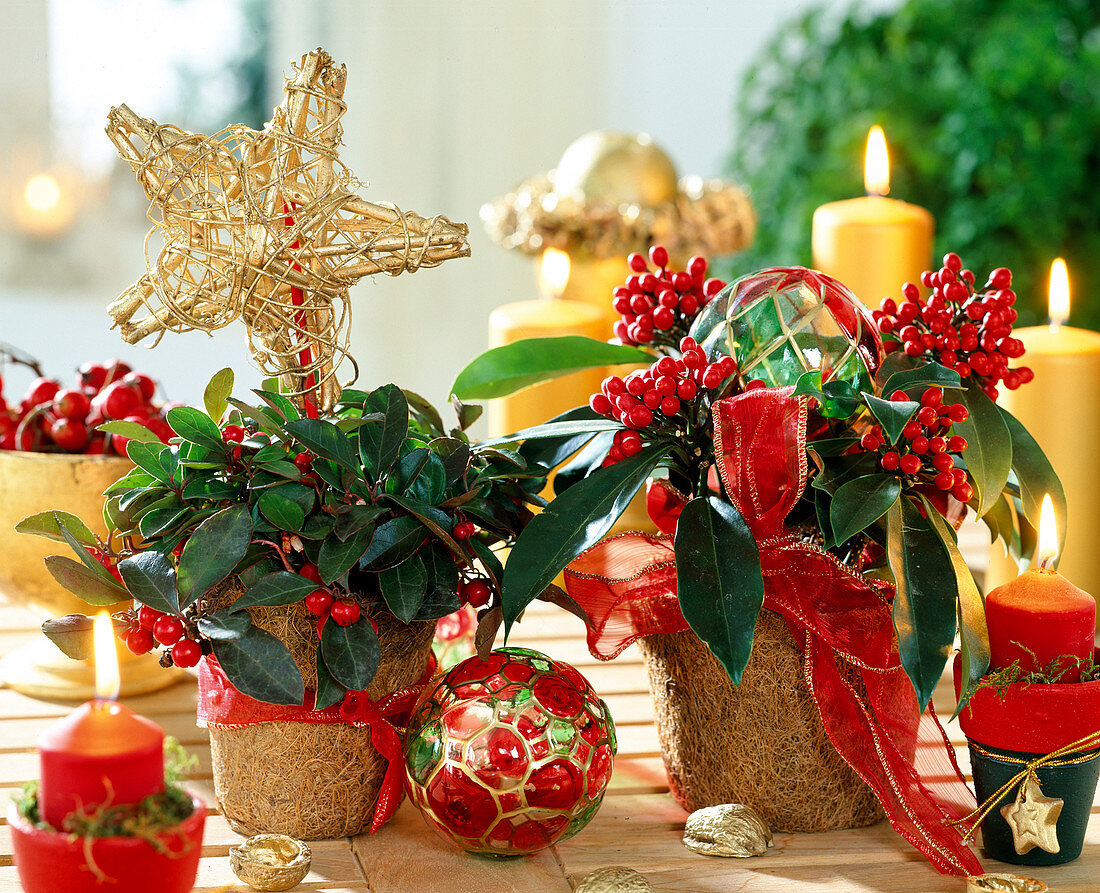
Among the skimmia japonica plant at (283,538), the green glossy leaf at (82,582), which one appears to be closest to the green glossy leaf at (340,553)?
the skimmia japonica plant at (283,538)

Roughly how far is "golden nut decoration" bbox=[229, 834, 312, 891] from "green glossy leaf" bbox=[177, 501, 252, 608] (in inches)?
4.7

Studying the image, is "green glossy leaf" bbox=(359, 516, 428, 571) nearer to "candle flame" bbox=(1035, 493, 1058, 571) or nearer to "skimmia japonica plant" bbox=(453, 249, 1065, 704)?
"skimmia japonica plant" bbox=(453, 249, 1065, 704)

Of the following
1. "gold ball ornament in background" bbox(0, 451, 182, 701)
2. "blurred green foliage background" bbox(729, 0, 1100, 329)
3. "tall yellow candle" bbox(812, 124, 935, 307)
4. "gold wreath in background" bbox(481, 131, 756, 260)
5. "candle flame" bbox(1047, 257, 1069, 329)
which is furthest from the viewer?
"blurred green foliage background" bbox(729, 0, 1100, 329)

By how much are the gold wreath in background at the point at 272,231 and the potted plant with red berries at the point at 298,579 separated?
46 millimetres

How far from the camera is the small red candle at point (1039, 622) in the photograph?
61cm

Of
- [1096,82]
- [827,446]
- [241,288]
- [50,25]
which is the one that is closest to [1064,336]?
[827,446]

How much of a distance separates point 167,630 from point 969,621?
38 centimetres

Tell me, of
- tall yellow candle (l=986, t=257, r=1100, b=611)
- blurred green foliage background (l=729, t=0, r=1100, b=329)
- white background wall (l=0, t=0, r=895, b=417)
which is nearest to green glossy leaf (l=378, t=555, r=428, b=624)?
tall yellow candle (l=986, t=257, r=1100, b=611)

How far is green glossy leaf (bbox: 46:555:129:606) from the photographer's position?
61 centimetres

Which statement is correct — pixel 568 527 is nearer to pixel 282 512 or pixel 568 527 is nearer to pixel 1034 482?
pixel 282 512

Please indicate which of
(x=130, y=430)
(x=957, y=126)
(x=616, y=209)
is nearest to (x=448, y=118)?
(x=957, y=126)

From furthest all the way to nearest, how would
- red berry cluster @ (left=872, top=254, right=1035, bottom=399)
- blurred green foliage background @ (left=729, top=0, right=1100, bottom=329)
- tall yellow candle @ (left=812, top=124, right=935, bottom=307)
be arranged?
blurred green foliage background @ (left=729, top=0, right=1100, bottom=329), tall yellow candle @ (left=812, top=124, right=935, bottom=307), red berry cluster @ (left=872, top=254, right=1035, bottom=399)

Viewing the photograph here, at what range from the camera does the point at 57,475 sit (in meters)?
0.77

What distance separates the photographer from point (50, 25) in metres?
2.08
